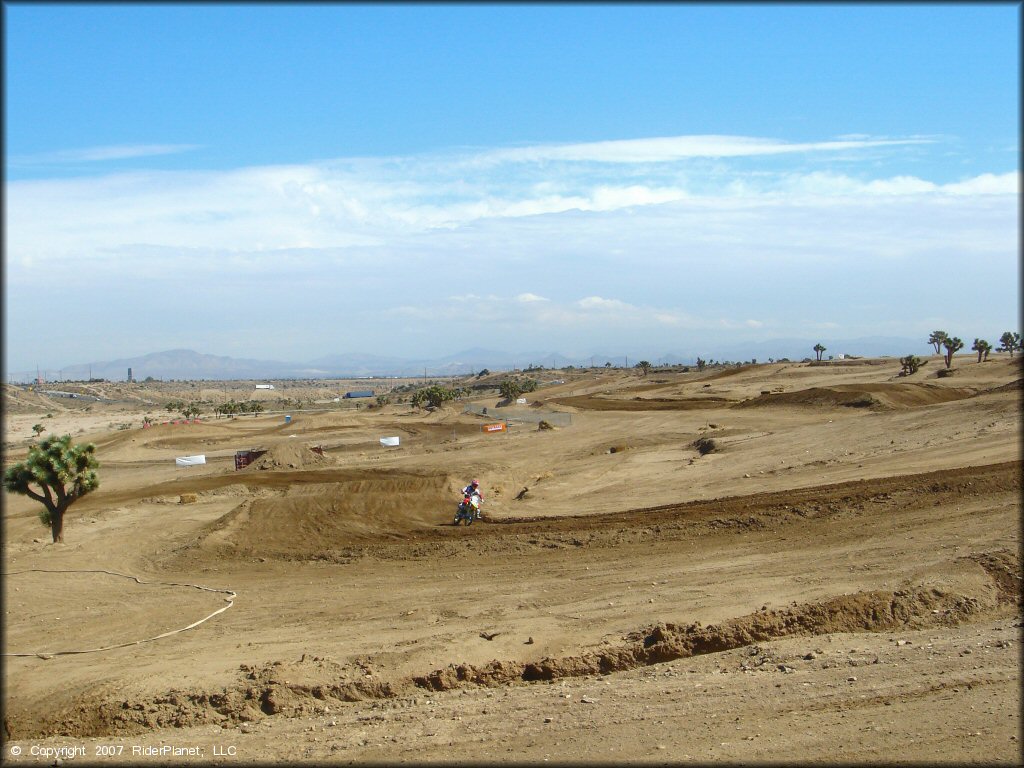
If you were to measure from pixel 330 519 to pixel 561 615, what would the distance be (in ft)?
51.0

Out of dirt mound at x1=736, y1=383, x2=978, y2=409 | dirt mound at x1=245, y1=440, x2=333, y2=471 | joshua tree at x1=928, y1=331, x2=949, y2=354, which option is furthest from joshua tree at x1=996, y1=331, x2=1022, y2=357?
dirt mound at x1=245, y1=440, x2=333, y2=471

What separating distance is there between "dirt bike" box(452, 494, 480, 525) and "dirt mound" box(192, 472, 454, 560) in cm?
126

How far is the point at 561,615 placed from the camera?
55.5ft

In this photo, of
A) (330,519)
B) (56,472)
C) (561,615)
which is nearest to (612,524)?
(561,615)

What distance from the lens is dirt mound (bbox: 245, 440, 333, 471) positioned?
48469 mm

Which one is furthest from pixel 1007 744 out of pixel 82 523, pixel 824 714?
pixel 82 523

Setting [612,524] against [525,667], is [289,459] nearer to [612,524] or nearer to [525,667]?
[612,524]

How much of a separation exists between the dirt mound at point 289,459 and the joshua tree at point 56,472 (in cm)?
2033

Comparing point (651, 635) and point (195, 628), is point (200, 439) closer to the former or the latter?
point (195, 628)

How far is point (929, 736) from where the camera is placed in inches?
391

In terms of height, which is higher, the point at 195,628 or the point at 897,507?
the point at 897,507

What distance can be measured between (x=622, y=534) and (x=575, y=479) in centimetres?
1396

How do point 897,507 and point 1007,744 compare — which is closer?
point 1007,744

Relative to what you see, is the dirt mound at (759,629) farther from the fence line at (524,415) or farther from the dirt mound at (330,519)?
the fence line at (524,415)
